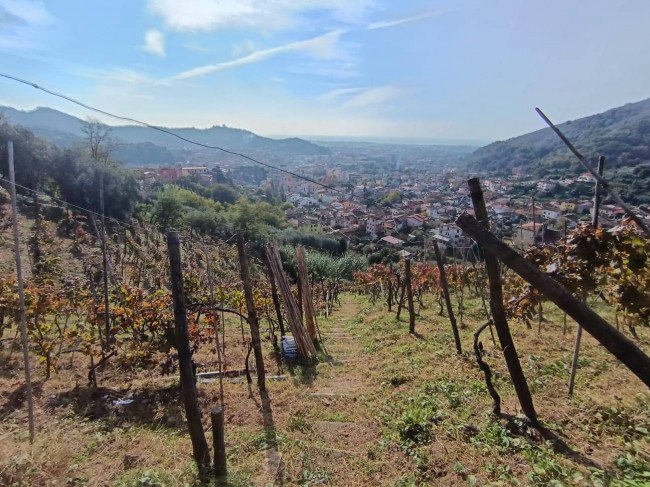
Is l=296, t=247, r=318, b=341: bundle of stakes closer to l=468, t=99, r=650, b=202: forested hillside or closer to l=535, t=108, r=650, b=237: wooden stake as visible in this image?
l=535, t=108, r=650, b=237: wooden stake

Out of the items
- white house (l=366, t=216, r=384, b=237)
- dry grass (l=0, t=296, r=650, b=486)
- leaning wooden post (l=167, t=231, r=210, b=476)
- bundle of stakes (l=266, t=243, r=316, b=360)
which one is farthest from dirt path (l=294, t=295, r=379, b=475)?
white house (l=366, t=216, r=384, b=237)

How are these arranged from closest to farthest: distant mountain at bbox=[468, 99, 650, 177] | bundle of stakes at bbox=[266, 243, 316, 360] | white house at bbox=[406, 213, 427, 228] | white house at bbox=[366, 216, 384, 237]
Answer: bundle of stakes at bbox=[266, 243, 316, 360], white house at bbox=[406, 213, 427, 228], white house at bbox=[366, 216, 384, 237], distant mountain at bbox=[468, 99, 650, 177]

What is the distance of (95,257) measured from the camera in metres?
16.0

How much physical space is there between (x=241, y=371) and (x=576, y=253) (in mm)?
5331

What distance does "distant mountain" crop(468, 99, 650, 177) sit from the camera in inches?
2562

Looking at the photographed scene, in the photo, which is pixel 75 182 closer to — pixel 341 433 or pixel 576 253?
pixel 341 433

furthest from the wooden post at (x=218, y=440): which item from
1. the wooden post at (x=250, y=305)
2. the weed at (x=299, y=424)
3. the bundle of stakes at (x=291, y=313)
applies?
the bundle of stakes at (x=291, y=313)

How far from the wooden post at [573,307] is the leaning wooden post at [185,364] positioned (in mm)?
2397

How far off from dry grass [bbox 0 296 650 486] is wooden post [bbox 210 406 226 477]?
182 mm

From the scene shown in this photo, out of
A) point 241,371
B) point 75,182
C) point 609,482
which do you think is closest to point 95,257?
point 75,182

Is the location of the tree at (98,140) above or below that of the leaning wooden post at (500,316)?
above

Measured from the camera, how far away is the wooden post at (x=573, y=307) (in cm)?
174

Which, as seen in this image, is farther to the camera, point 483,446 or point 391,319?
point 391,319

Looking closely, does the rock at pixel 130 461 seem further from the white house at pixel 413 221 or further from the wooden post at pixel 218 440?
the white house at pixel 413 221
